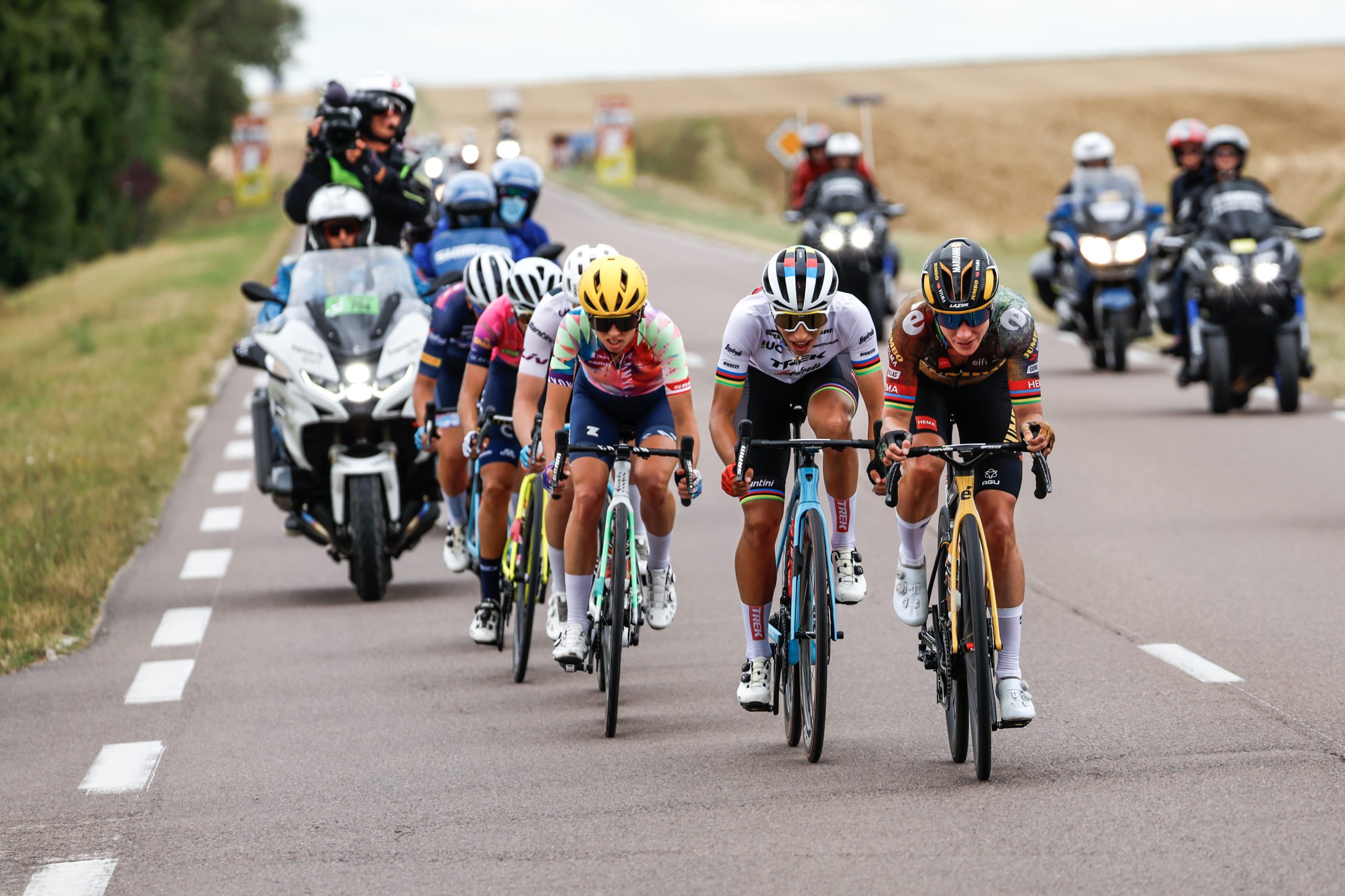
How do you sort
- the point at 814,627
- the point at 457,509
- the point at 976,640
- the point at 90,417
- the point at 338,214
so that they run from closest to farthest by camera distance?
the point at 976,640
the point at 814,627
the point at 457,509
the point at 338,214
the point at 90,417

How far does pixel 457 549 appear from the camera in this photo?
452 inches

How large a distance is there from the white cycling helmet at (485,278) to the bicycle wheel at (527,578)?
1138 mm

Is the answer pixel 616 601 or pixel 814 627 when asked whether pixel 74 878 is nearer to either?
pixel 616 601

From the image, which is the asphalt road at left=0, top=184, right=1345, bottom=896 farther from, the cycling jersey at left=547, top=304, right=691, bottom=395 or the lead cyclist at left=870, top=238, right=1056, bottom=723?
the cycling jersey at left=547, top=304, right=691, bottom=395

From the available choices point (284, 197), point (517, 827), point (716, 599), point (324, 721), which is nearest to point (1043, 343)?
point (284, 197)

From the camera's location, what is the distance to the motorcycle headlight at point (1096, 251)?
21.1 m

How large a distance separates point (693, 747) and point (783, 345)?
5.08ft

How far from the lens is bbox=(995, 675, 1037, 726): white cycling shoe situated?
7379 millimetres

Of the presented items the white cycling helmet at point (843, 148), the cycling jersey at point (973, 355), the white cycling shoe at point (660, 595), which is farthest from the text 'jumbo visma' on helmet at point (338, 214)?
the white cycling helmet at point (843, 148)

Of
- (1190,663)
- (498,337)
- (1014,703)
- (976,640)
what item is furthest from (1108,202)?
(976,640)

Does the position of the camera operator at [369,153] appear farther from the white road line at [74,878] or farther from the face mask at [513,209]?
the white road line at [74,878]

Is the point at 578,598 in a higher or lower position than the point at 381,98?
lower

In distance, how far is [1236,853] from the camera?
6.18 meters

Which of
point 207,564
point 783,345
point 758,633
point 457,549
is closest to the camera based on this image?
point 758,633
